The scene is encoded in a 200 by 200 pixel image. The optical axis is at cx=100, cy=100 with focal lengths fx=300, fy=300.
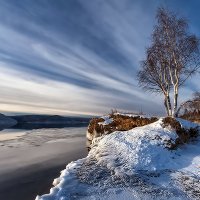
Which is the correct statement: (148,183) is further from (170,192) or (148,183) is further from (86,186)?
(86,186)

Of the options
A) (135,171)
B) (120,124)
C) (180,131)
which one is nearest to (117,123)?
(120,124)

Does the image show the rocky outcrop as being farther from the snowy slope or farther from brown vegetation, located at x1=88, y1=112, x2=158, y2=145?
the snowy slope

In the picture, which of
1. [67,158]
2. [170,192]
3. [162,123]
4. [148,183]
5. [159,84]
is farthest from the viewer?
Answer: [159,84]

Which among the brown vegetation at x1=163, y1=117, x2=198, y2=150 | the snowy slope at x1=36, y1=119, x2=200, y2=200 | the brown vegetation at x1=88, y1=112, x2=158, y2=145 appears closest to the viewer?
the snowy slope at x1=36, y1=119, x2=200, y2=200

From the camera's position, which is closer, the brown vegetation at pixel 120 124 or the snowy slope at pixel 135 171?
the snowy slope at pixel 135 171

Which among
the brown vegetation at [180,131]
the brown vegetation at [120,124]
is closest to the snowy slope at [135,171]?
the brown vegetation at [180,131]

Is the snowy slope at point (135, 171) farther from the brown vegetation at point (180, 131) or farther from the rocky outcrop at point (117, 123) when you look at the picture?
the rocky outcrop at point (117, 123)

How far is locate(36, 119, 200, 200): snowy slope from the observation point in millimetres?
10297

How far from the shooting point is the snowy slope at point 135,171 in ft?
33.8

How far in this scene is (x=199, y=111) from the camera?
99.5 feet

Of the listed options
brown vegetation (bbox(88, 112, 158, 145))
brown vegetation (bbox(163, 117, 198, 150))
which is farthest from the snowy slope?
brown vegetation (bbox(88, 112, 158, 145))

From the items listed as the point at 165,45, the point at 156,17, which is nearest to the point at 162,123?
the point at 165,45

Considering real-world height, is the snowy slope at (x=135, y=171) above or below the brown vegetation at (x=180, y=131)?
below

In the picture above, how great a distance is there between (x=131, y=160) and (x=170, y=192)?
317 cm
